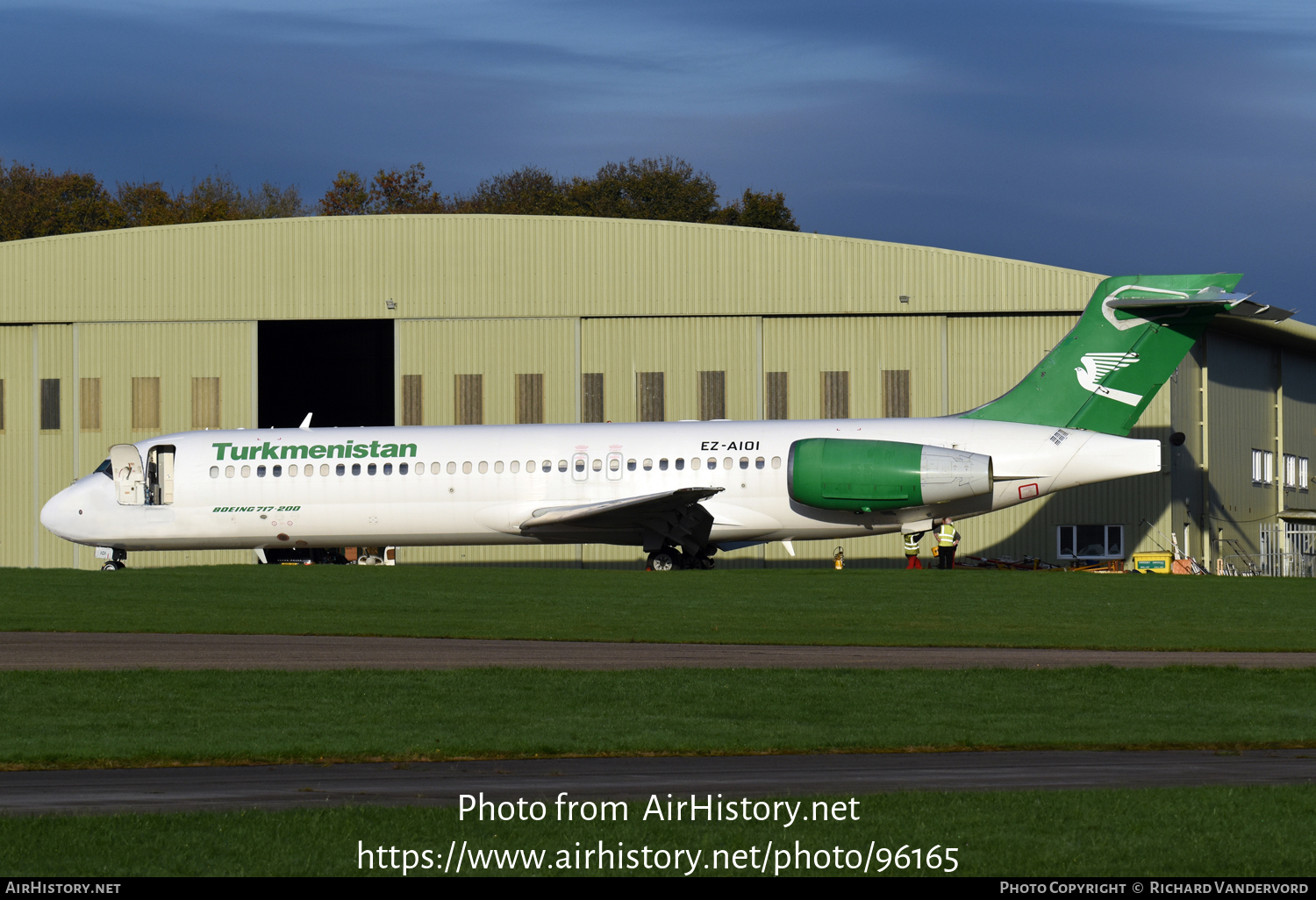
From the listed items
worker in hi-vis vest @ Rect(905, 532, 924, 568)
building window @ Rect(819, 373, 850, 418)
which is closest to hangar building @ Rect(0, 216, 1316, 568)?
building window @ Rect(819, 373, 850, 418)

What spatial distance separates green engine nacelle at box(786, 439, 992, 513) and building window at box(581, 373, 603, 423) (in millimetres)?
12453

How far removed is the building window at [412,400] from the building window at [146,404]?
24.2ft

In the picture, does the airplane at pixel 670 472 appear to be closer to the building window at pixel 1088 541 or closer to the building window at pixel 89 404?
the building window at pixel 89 404

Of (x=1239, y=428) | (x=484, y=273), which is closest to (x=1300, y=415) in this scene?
(x=1239, y=428)

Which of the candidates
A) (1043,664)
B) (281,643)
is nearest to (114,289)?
(281,643)

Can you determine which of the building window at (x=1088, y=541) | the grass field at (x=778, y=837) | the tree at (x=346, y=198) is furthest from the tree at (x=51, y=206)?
the grass field at (x=778, y=837)

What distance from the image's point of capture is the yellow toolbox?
4031cm

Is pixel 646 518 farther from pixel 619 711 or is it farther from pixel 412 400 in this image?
pixel 619 711

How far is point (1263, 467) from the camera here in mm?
48375

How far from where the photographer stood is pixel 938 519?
32344mm

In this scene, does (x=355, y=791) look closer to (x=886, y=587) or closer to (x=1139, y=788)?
(x=1139, y=788)

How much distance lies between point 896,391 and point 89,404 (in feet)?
77.8

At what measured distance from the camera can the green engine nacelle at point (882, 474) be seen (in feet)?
101

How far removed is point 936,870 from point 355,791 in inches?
160
